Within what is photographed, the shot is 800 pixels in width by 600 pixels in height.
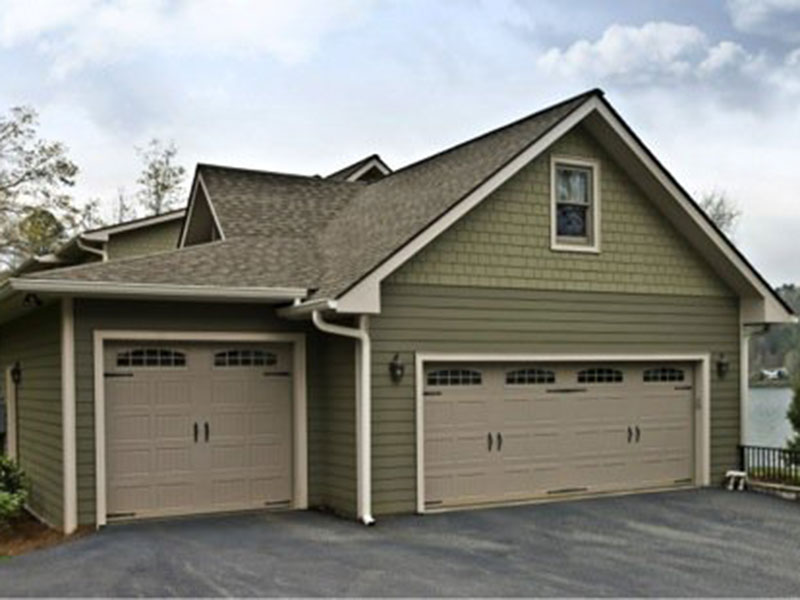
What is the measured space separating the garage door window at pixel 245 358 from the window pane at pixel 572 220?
418 centimetres

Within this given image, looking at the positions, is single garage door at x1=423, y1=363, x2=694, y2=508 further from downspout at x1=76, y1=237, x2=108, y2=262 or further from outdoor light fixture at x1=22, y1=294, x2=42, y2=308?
downspout at x1=76, y1=237, x2=108, y2=262

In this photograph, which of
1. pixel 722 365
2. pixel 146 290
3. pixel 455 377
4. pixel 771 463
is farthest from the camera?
pixel 722 365

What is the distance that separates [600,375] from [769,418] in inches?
697

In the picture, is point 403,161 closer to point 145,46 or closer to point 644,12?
point 145,46

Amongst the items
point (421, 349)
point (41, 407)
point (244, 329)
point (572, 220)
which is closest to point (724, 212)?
point (572, 220)

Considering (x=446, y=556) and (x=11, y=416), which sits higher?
(x=11, y=416)

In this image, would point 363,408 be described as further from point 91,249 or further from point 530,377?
point 91,249

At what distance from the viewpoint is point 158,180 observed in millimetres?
34219

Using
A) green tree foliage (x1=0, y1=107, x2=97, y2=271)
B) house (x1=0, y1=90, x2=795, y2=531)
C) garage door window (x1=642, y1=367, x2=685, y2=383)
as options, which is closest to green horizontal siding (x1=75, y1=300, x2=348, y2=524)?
house (x1=0, y1=90, x2=795, y2=531)

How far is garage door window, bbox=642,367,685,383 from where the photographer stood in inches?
498

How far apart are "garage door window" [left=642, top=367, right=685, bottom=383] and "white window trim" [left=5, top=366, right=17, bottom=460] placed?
30.5ft

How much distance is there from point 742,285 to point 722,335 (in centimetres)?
78

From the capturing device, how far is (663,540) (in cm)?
934

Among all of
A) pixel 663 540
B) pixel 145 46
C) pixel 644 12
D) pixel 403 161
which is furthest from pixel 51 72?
pixel 663 540
